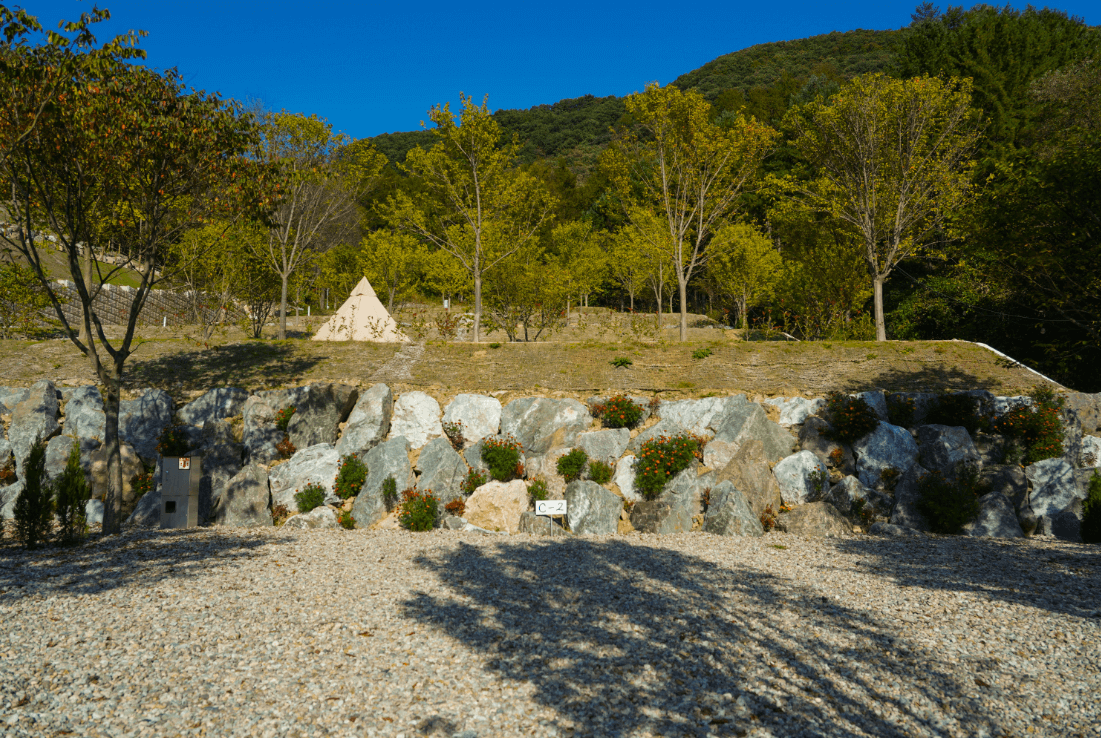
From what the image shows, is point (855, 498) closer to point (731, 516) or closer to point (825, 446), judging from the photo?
point (825, 446)

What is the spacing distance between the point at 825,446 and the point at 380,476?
10.00 m

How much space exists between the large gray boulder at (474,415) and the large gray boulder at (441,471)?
27.8 inches

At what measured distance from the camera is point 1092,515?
412 inches

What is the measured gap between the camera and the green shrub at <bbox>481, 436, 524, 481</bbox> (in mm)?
12703

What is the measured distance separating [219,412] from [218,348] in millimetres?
4202

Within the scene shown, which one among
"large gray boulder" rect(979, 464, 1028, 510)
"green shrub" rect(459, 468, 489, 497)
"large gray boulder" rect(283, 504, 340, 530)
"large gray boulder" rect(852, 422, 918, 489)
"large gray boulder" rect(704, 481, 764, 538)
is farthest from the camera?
"green shrub" rect(459, 468, 489, 497)

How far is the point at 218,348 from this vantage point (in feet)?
56.1

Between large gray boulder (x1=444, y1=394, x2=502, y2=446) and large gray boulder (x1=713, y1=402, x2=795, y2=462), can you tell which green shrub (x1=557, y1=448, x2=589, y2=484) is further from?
large gray boulder (x1=713, y1=402, x2=795, y2=462)

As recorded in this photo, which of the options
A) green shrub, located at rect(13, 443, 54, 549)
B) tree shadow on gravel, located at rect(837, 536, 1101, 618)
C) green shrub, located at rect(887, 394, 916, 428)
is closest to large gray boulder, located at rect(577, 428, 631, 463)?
tree shadow on gravel, located at rect(837, 536, 1101, 618)

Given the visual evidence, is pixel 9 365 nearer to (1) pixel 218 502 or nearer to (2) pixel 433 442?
(1) pixel 218 502

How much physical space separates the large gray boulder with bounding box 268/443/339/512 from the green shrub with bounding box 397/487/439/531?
3.33 ft

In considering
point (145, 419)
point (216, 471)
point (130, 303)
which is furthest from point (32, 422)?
point (130, 303)

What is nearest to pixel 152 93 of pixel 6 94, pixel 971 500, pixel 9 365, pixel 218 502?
pixel 6 94

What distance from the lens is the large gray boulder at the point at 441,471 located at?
12547mm
